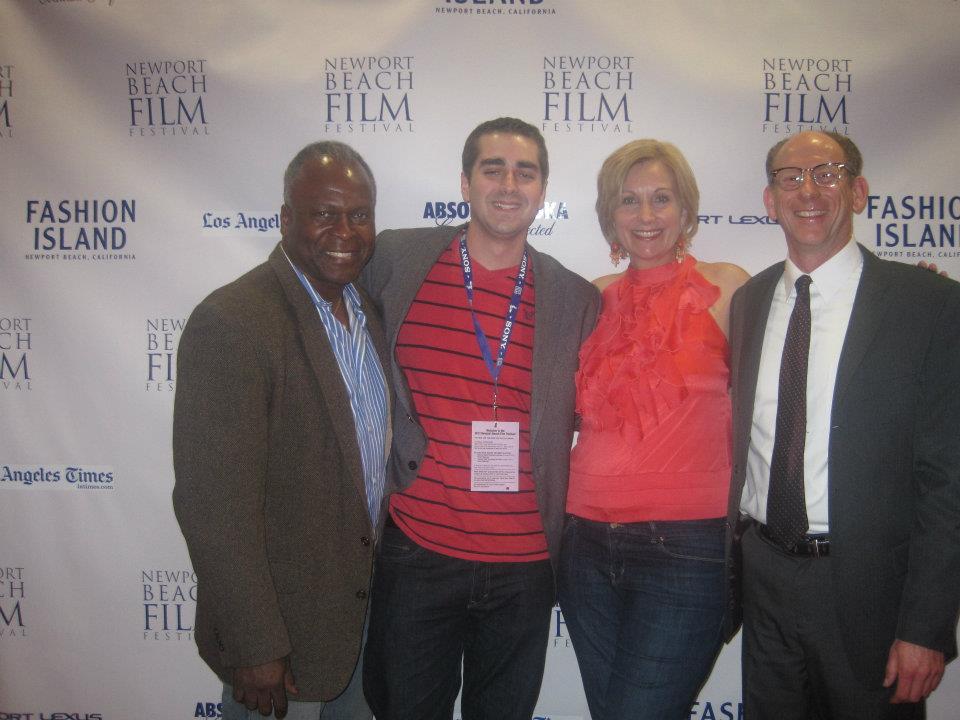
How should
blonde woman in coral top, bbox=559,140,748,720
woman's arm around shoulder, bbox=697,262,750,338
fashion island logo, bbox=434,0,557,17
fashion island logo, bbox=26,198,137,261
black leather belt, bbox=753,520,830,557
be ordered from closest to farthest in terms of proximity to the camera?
black leather belt, bbox=753,520,830,557
blonde woman in coral top, bbox=559,140,748,720
woman's arm around shoulder, bbox=697,262,750,338
fashion island logo, bbox=434,0,557,17
fashion island logo, bbox=26,198,137,261

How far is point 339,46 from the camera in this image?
101 inches

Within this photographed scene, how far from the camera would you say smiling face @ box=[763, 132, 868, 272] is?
1.83 metres

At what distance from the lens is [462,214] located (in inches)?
104

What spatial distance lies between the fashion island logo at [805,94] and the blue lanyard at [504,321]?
1385mm

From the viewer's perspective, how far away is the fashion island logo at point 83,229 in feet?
8.69

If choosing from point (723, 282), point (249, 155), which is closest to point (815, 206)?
point (723, 282)

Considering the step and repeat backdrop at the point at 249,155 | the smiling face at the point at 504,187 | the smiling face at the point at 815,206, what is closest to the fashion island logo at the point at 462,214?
the step and repeat backdrop at the point at 249,155

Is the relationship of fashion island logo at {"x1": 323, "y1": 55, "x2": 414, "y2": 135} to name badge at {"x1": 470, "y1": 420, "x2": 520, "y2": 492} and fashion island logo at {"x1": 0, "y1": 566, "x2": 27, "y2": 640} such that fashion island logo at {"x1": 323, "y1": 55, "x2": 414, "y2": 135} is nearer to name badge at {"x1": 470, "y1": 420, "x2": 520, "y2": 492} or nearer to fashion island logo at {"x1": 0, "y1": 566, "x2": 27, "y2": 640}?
name badge at {"x1": 470, "y1": 420, "x2": 520, "y2": 492}

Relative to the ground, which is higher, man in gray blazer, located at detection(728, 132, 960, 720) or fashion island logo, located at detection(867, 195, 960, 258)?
fashion island logo, located at detection(867, 195, 960, 258)

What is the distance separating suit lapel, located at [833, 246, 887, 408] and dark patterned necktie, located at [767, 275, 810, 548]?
96 mm

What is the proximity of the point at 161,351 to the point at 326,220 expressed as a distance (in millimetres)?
1412

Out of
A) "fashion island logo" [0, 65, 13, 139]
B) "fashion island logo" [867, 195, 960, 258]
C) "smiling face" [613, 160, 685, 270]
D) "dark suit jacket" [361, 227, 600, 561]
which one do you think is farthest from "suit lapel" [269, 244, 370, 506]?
"fashion island logo" [867, 195, 960, 258]

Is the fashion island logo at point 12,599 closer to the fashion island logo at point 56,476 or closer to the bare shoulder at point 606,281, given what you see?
the fashion island logo at point 56,476

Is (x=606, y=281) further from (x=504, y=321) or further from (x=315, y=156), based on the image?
(x=315, y=156)
